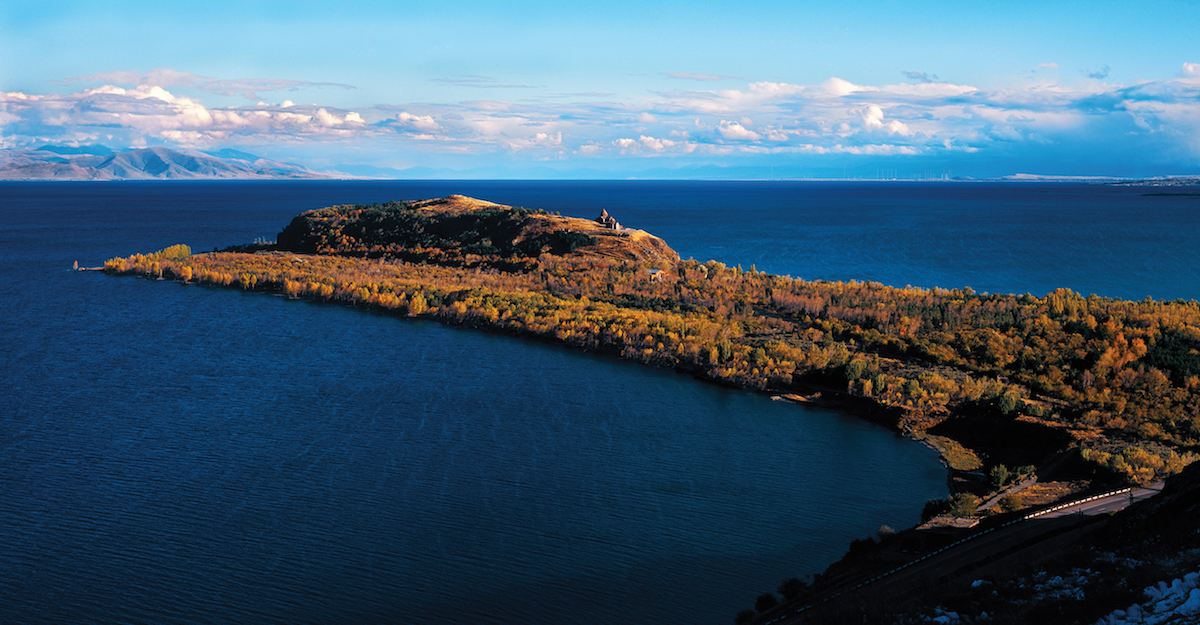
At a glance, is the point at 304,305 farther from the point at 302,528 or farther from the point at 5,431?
the point at 302,528

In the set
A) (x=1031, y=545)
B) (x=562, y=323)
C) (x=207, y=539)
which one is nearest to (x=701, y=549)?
(x=1031, y=545)

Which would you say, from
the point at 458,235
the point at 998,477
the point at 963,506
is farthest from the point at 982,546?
the point at 458,235

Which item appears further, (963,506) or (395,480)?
(395,480)

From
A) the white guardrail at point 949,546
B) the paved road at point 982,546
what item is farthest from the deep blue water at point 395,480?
the paved road at point 982,546

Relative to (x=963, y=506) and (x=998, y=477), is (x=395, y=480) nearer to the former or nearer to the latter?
(x=963, y=506)

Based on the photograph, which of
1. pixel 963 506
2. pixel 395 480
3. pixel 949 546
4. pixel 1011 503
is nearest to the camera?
pixel 949 546

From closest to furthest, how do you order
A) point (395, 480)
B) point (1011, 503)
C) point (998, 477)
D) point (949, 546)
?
point (949, 546) → point (1011, 503) → point (395, 480) → point (998, 477)
